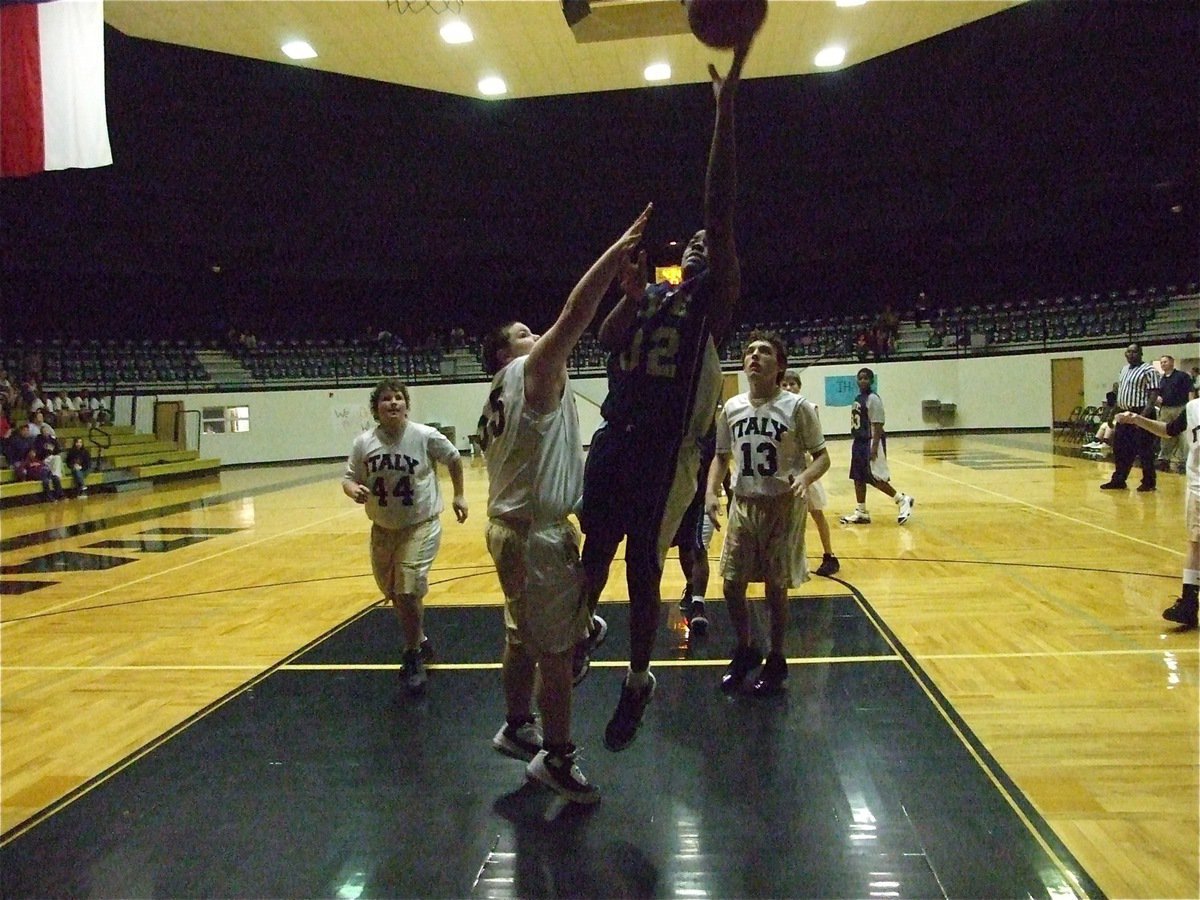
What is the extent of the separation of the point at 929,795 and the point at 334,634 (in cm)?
361

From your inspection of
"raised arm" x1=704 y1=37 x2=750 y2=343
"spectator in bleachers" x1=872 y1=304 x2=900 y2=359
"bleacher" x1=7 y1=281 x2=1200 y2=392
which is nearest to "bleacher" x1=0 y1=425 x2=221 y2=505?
"bleacher" x1=7 y1=281 x2=1200 y2=392

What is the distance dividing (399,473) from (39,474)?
12.8m

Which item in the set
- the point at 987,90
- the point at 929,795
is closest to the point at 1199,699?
the point at 929,795

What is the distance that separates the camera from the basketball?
256 cm

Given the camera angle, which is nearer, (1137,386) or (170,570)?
(170,570)

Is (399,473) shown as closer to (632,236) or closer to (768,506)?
(768,506)

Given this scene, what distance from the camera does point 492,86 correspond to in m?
12.4

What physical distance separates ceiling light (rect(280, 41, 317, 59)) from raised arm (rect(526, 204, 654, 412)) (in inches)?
397

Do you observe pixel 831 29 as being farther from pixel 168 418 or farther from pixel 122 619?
pixel 168 418

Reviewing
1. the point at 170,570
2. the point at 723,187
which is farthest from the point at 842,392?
the point at 723,187

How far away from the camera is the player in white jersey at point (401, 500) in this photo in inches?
165

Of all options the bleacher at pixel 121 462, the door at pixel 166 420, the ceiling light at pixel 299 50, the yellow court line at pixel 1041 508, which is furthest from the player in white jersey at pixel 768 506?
the door at pixel 166 420

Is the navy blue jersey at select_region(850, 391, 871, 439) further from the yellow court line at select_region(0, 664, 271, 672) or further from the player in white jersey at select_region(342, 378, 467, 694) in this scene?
the yellow court line at select_region(0, 664, 271, 672)

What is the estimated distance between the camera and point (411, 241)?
23.4m
